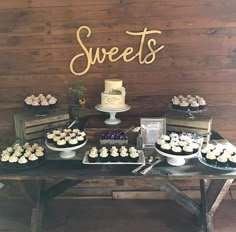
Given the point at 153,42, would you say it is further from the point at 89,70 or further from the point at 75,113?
the point at 75,113

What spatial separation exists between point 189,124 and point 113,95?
53 centimetres

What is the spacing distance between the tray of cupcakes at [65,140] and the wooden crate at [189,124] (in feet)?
1.93

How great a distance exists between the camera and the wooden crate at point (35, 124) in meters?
1.94

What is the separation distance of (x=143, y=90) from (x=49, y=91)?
2.32ft

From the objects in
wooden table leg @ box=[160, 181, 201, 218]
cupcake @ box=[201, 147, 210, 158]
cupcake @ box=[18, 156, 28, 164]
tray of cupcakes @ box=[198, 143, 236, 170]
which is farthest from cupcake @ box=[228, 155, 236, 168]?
cupcake @ box=[18, 156, 28, 164]

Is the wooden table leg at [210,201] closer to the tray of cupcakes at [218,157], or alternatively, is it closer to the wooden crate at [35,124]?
the tray of cupcakes at [218,157]

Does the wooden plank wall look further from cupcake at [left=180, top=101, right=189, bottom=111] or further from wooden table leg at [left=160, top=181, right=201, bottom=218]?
wooden table leg at [left=160, top=181, right=201, bottom=218]

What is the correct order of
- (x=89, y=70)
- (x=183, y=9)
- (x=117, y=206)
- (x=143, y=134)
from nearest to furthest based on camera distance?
(x=143, y=134), (x=183, y=9), (x=89, y=70), (x=117, y=206)

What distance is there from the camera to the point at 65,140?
1.70 m

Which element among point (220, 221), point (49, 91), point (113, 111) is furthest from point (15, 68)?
point (220, 221)

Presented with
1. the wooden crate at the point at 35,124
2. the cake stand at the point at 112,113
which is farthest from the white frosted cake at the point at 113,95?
the wooden crate at the point at 35,124

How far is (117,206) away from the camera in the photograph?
7.68 ft

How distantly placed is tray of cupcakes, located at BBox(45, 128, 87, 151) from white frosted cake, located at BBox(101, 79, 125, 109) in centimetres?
30

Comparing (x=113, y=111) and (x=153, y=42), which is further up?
(x=153, y=42)
